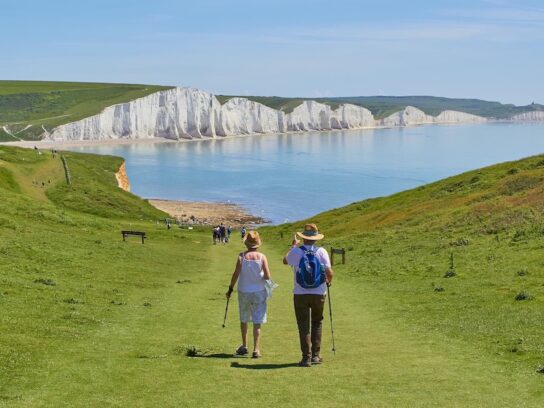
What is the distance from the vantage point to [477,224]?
42.9m

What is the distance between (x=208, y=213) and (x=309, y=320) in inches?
4127

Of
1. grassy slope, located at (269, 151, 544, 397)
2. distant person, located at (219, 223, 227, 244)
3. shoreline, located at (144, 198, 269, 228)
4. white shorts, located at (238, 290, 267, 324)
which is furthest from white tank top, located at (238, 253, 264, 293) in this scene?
shoreline, located at (144, 198, 269, 228)

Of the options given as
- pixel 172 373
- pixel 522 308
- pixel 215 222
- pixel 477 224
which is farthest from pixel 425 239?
pixel 215 222

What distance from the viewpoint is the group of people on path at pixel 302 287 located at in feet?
46.2

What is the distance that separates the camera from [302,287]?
1423cm

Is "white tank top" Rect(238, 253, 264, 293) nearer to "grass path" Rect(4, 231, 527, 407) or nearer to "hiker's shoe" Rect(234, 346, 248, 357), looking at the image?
"hiker's shoe" Rect(234, 346, 248, 357)

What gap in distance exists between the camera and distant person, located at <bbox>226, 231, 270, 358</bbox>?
48.5 feet

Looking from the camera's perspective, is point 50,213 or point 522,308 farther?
point 50,213

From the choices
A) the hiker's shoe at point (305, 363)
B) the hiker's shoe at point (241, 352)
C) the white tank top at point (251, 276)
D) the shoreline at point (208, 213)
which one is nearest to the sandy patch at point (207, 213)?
the shoreline at point (208, 213)

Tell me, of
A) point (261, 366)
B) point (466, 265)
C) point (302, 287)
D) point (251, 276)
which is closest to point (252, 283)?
point (251, 276)

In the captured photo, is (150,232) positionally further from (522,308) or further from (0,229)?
(522,308)

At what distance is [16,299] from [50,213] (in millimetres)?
29241

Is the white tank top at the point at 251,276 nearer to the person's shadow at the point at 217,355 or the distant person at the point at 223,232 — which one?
the person's shadow at the point at 217,355

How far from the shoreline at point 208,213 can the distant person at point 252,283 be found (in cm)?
8303
